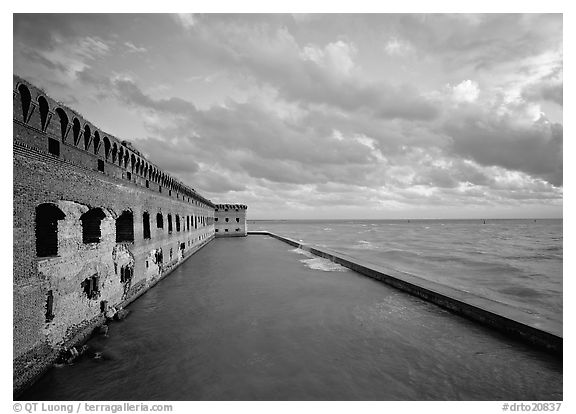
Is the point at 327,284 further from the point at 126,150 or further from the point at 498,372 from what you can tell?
the point at 126,150

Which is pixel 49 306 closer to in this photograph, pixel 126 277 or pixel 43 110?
pixel 43 110

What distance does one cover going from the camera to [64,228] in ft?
20.8

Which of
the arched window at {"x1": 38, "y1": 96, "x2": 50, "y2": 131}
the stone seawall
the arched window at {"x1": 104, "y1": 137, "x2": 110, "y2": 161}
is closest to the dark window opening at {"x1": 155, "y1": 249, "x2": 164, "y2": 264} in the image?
the arched window at {"x1": 104, "y1": 137, "x2": 110, "y2": 161}

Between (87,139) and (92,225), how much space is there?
2.46 meters

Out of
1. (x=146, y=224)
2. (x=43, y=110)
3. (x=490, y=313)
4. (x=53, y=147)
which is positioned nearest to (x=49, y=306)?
(x=53, y=147)

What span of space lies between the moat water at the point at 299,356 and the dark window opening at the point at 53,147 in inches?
183

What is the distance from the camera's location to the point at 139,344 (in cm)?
725

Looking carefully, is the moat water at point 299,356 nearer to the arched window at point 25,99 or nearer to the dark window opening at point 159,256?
the dark window opening at point 159,256

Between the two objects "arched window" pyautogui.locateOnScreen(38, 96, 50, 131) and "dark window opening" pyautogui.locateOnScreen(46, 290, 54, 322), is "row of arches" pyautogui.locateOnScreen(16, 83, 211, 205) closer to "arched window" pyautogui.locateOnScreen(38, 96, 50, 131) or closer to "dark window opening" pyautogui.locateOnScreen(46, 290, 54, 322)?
"arched window" pyautogui.locateOnScreen(38, 96, 50, 131)

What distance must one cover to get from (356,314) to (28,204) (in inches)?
367

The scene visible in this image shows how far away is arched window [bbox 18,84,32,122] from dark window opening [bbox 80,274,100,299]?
13.6 ft

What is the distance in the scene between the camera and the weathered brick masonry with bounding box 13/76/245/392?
5051 millimetres

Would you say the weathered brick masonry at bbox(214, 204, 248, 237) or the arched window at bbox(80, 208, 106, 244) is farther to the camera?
the weathered brick masonry at bbox(214, 204, 248, 237)

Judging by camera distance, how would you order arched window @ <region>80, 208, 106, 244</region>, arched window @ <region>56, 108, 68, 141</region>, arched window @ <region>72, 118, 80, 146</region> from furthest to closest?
arched window @ <region>80, 208, 106, 244</region> < arched window @ <region>72, 118, 80, 146</region> < arched window @ <region>56, 108, 68, 141</region>
